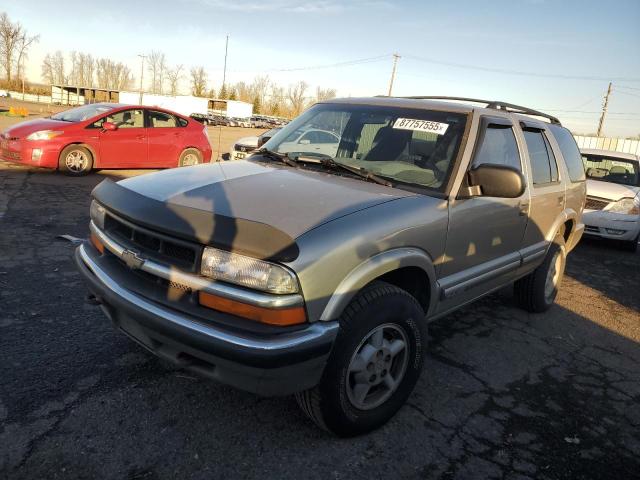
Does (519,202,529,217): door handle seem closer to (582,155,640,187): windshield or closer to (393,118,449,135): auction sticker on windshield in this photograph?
(393,118,449,135): auction sticker on windshield

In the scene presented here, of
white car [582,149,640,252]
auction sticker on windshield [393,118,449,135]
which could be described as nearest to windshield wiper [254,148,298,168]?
auction sticker on windshield [393,118,449,135]

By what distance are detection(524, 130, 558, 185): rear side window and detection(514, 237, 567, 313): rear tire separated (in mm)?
696

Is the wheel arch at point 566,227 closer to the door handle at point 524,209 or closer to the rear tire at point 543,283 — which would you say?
the rear tire at point 543,283

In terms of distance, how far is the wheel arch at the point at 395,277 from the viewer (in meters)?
2.28

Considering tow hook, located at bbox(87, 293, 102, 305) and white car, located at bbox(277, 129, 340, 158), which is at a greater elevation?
white car, located at bbox(277, 129, 340, 158)

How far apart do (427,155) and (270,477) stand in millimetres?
2155

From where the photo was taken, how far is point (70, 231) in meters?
5.97

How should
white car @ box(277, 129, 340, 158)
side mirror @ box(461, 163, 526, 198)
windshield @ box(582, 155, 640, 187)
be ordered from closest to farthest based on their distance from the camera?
side mirror @ box(461, 163, 526, 198)
white car @ box(277, 129, 340, 158)
windshield @ box(582, 155, 640, 187)

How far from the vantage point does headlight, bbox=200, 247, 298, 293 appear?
6.91 ft

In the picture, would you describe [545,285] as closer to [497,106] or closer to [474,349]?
[474,349]

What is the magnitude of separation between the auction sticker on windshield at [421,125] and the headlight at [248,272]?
5.72 ft

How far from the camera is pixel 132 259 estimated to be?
2.46 meters

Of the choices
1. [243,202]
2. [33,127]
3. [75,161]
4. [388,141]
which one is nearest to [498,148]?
[388,141]

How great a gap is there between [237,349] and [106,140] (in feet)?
30.4
